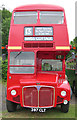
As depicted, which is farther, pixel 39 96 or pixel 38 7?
pixel 38 7

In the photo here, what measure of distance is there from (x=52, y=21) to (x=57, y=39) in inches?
35.0

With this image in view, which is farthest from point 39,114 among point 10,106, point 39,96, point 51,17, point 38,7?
point 38,7

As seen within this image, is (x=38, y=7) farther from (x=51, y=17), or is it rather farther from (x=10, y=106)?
(x=10, y=106)

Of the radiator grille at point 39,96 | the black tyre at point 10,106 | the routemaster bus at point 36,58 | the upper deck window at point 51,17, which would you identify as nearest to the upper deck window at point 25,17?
the routemaster bus at point 36,58

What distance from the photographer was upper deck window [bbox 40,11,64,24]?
862 centimetres

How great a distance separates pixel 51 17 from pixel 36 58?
1.91m

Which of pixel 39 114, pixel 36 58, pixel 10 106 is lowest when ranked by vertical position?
pixel 39 114

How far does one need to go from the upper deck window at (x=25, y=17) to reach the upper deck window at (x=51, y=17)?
337 millimetres

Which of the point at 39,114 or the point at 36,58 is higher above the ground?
the point at 36,58

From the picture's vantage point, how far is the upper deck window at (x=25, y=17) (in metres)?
8.62

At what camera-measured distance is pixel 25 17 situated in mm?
Result: 8727

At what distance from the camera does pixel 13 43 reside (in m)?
8.25

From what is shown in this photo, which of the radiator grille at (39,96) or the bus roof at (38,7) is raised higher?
the bus roof at (38,7)

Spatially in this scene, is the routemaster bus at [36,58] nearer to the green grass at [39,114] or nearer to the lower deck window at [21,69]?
the lower deck window at [21,69]
